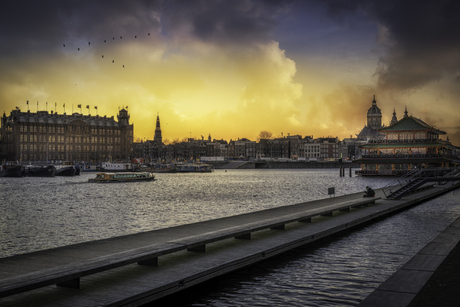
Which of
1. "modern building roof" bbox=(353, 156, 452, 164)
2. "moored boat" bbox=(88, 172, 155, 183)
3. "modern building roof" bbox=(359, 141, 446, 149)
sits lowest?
"moored boat" bbox=(88, 172, 155, 183)

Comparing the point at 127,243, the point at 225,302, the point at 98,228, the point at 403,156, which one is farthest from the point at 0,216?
the point at 403,156

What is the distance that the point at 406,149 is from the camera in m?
111

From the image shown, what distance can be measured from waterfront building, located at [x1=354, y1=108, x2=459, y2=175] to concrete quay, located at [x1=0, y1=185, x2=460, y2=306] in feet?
308

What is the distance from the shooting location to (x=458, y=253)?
1714 centimetres

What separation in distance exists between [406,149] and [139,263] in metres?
108

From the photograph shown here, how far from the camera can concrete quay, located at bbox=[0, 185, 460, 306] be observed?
11.0 m

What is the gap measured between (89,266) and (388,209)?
2458 cm

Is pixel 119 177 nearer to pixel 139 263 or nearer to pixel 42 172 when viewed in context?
pixel 42 172

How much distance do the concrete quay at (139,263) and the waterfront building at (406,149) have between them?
93.8m

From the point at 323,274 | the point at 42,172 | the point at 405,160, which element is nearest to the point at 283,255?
the point at 323,274

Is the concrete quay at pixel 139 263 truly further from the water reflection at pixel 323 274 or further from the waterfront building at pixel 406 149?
the waterfront building at pixel 406 149

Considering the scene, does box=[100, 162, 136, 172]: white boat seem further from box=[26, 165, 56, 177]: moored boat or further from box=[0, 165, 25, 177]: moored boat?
box=[0, 165, 25, 177]: moored boat

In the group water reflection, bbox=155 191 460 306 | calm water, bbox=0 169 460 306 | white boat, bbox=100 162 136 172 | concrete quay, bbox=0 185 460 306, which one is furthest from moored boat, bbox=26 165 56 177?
water reflection, bbox=155 191 460 306

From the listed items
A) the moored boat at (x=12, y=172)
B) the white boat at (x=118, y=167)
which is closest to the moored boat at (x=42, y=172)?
the moored boat at (x=12, y=172)
